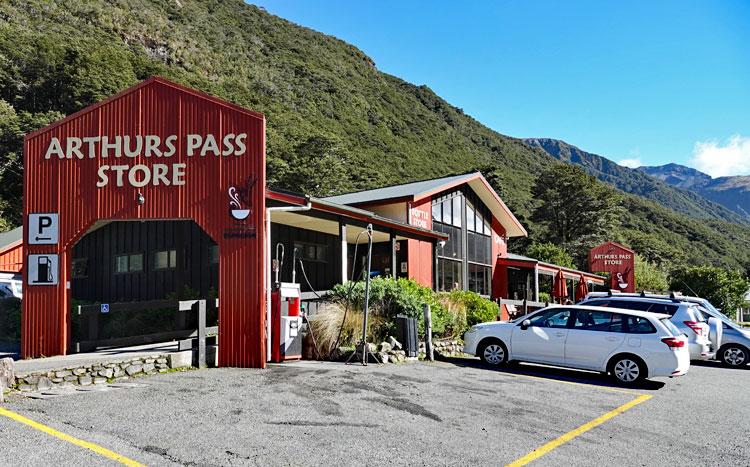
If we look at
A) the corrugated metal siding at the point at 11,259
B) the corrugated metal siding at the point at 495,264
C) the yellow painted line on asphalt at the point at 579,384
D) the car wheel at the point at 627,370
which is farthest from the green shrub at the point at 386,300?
the corrugated metal siding at the point at 495,264

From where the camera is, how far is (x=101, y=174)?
41.2ft

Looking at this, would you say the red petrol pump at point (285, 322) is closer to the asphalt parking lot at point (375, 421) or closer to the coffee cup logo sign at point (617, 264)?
the asphalt parking lot at point (375, 421)

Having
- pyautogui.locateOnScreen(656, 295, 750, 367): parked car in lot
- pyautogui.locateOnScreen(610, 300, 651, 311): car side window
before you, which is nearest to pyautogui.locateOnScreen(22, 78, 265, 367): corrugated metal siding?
pyautogui.locateOnScreen(610, 300, 651, 311): car side window

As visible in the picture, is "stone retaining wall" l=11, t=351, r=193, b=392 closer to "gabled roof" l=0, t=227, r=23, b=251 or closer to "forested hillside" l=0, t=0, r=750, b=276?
"gabled roof" l=0, t=227, r=23, b=251

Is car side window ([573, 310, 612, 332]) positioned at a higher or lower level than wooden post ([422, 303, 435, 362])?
higher

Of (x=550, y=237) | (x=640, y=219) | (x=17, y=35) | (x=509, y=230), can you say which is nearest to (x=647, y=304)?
(x=509, y=230)

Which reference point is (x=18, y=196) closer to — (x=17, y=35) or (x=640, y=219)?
(x=17, y=35)

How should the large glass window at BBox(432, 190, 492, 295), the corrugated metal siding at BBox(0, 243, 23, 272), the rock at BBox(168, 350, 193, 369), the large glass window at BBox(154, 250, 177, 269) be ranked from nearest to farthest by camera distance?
the rock at BBox(168, 350, 193, 369) < the large glass window at BBox(154, 250, 177, 269) < the corrugated metal siding at BBox(0, 243, 23, 272) < the large glass window at BBox(432, 190, 492, 295)

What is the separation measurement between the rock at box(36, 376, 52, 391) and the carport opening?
555cm

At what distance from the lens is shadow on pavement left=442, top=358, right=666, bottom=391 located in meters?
11.4

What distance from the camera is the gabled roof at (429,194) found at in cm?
2300

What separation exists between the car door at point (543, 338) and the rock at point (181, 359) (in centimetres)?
652

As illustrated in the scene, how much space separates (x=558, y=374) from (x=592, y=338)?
1.16 metres

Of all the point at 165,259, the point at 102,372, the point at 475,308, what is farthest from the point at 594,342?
the point at 165,259
